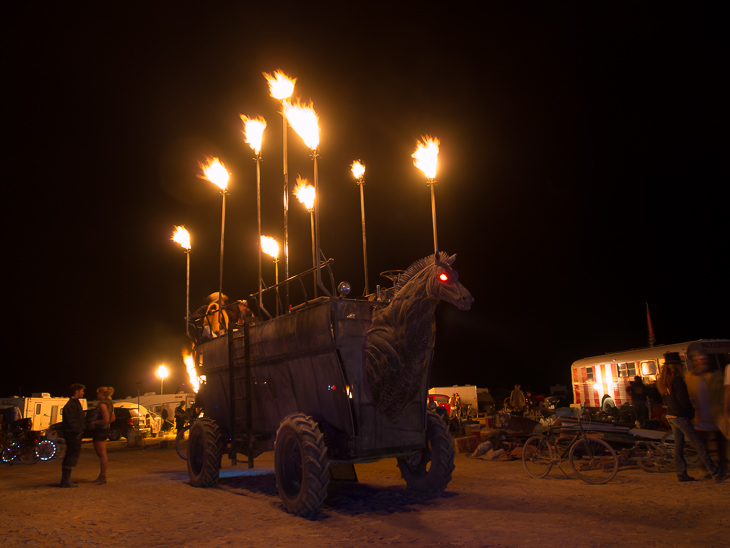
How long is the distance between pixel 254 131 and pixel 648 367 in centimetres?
1958

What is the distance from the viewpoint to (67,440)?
11.9 metres

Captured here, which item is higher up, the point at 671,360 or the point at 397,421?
the point at 671,360

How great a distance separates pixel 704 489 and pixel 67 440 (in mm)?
12927

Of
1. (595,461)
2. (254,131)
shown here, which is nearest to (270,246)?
(254,131)

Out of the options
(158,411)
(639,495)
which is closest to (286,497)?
(639,495)

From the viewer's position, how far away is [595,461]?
11.0 m

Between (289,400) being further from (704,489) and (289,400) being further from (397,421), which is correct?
(704,489)

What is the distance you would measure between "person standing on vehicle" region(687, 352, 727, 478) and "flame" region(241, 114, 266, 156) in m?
11.1

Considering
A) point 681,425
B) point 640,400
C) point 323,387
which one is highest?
point 323,387

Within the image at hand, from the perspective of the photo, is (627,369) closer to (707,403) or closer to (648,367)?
(648,367)

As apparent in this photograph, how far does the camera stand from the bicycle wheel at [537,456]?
10953 mm

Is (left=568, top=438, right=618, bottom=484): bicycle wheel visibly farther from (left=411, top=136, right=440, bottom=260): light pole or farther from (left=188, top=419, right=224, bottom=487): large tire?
(left=188, top=419, right=224, bottom=487): large tire

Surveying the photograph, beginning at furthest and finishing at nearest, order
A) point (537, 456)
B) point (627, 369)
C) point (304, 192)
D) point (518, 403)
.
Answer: point (518, 403) → point (627, 369) → point (304, 192) → point (537, 456)

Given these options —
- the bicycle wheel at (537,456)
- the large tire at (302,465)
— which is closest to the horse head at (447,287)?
the large tire at (302,465)
